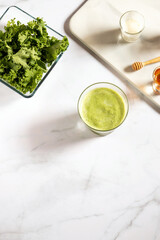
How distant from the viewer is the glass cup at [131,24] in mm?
1394

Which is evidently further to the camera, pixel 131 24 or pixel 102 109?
pixel 131 24

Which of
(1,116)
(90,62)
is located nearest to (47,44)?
(90,62)

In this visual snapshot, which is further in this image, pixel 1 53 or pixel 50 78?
pixel 50 78

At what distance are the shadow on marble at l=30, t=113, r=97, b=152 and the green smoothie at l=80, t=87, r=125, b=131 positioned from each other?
0.27 ft

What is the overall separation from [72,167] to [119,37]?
67cm

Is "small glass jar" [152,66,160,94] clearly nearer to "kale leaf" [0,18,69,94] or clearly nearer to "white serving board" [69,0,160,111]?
"white serving board" [69,0,160,111]

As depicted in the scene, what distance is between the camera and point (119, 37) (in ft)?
4.74

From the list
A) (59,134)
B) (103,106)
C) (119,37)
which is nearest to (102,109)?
(103,106)

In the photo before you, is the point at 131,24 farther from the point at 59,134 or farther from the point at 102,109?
the point at 59,134

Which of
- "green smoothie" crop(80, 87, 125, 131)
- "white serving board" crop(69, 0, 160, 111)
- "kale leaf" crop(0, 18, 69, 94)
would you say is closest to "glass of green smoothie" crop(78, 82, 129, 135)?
"green smoothie" crop(80, 87, 125, 131)

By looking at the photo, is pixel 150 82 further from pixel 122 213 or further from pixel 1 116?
pixel 1 116

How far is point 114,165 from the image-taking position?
1.36 metres

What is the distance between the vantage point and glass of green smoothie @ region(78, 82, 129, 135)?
1312 mm

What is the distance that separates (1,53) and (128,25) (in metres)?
0.63
